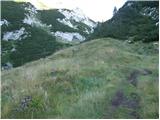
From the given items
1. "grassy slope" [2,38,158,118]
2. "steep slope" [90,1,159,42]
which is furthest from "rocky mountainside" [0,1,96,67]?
"grassy slope" [2,38,158,118]

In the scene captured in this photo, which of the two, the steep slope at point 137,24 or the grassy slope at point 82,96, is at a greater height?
the steep slope at point 137,24

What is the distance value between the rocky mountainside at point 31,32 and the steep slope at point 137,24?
3531cm

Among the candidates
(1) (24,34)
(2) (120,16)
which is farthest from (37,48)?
(2) (120,16)

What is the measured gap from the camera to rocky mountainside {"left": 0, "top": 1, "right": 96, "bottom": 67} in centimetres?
9576

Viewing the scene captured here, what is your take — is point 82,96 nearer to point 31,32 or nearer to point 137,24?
point 137,24

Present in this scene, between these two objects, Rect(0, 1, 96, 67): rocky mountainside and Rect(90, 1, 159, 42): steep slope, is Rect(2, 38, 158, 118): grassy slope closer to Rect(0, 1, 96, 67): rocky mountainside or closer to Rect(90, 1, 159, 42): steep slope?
Rect(90, 1, 159, 42): steep slope

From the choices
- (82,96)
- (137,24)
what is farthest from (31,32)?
(82,96)

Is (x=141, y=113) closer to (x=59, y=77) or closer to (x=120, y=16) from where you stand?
(x=59, y=77)

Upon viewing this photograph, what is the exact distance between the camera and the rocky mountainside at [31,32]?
95756 millimetres

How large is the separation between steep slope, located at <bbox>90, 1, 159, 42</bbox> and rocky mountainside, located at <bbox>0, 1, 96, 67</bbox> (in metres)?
35.3

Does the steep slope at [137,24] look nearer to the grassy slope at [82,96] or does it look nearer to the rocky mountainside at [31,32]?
the grassy slope at [82,96]

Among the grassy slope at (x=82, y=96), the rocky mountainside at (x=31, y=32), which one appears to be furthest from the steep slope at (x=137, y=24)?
the rocky mountainside at (x=31, y=32)

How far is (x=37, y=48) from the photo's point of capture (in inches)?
3841

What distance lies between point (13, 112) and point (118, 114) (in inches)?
103
